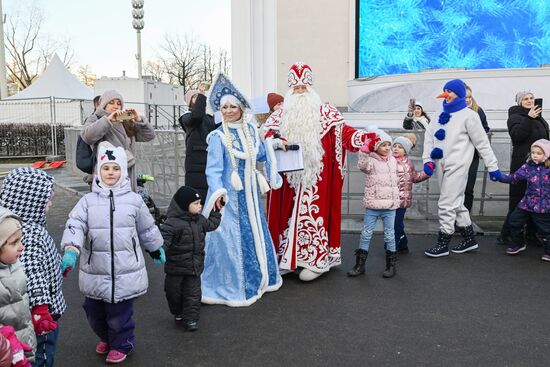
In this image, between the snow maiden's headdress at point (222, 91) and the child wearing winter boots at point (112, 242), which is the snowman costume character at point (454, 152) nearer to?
the snow maiden's headdress at point (222, 91)

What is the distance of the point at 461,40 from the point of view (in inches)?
551

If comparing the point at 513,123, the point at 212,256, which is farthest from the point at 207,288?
the point at 513,123

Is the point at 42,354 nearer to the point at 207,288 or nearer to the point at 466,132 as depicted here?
the point at 207,288

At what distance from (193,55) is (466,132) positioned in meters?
39.6

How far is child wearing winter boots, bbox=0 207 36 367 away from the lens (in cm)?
233

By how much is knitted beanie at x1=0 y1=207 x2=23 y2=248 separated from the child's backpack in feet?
8.46

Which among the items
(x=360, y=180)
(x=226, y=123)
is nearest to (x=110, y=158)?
(x=226, y=123)

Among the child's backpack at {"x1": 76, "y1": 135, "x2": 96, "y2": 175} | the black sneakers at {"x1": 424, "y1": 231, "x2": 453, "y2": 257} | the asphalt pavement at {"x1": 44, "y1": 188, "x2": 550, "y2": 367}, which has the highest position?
the child's backpack at {"x1": 76, "y1": 135, "x2": 96, "y2": 175}

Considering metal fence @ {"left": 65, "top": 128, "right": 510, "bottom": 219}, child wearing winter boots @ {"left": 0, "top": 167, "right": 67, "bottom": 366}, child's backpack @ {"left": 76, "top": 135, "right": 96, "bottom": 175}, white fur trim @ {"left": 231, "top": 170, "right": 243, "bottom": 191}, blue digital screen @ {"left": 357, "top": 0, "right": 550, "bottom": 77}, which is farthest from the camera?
blue digital screen @ {"left": 357, "top": 0, "right": 550, "bottom": 77}

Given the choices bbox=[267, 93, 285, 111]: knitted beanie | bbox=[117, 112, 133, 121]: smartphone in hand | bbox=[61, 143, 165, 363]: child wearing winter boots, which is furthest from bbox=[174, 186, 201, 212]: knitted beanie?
bbox=[267, 93, 285, 111]: knitted beanie

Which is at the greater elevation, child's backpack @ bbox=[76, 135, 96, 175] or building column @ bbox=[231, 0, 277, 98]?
building column @ bbox=[231, 0, 277, 98]

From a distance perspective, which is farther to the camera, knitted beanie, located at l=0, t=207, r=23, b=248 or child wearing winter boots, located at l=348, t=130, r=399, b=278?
child wearing winter boots, located at l=348, t=130, r=399, b=278

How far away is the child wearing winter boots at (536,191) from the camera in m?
5.62

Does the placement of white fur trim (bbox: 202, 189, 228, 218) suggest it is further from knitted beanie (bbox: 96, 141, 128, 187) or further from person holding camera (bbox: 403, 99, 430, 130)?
person holding camera (bbox: 403, 99, 430, 130)
